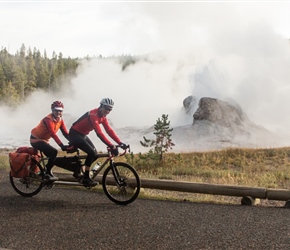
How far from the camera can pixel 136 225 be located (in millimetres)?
6973

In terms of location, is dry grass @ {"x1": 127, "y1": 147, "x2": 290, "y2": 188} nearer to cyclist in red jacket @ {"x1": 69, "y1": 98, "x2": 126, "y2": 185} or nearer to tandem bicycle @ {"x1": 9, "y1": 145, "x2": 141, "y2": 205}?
tandem bicycle @ {"x1": 9, "y1": 145, "x2": 141, "y2": 205}

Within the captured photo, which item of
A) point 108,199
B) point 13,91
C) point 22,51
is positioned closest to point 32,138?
point 108,199

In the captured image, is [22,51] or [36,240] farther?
[22,51]

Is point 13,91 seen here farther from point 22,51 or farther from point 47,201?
point 47,201

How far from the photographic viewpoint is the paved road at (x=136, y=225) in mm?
6090

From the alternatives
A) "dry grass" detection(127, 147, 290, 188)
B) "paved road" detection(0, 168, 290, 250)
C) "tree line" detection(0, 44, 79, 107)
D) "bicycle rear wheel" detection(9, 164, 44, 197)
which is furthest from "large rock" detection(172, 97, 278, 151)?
"tree line" detection(0, 44, 79, 107)

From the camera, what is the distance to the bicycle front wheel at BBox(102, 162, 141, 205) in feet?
27.8

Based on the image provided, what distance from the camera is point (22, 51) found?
502ft

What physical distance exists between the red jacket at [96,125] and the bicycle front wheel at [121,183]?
553mm

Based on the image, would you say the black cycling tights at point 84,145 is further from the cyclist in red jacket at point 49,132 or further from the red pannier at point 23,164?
the red pannier at point 23,164

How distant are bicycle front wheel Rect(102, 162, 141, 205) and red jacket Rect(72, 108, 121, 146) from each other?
21.8 inches

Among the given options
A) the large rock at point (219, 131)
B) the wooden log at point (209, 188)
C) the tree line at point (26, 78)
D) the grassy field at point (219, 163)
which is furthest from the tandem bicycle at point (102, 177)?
the tree line at point (26, 78)

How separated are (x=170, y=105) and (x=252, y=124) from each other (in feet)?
117

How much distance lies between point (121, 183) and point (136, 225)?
176 centimetres
